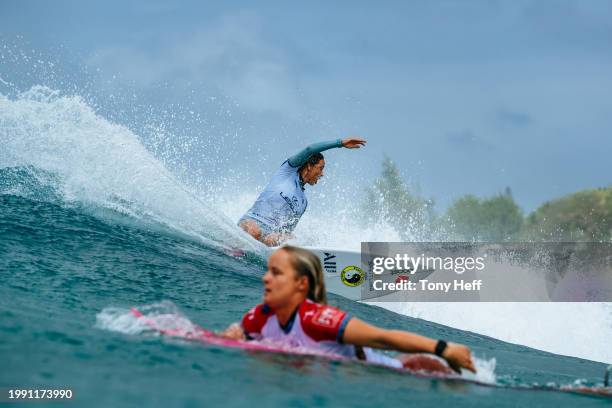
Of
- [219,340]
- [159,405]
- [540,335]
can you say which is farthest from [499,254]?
[159,405]

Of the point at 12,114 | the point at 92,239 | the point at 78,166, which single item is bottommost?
the point at 92,239

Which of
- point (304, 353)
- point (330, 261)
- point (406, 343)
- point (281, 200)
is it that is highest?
point (281, 200)

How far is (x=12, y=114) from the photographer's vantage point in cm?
1205

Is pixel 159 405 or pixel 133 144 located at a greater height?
pixel 133 144

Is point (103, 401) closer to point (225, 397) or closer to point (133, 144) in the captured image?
point (225, 397)

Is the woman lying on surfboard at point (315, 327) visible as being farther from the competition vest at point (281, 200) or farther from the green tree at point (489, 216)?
the green tree at point (489, 216)

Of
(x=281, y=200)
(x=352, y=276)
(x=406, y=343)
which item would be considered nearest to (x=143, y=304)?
(x=406, y=343)

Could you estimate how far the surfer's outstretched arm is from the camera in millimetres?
9734

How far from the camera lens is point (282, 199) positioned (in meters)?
10.3

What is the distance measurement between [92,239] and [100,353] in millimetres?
4835

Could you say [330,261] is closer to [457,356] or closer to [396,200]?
[457,356]

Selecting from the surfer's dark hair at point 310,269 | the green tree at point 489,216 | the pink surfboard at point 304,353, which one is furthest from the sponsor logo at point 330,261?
the green tree at point 489,216

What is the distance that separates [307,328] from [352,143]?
18.1 feet

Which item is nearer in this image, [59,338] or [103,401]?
[103,401]
